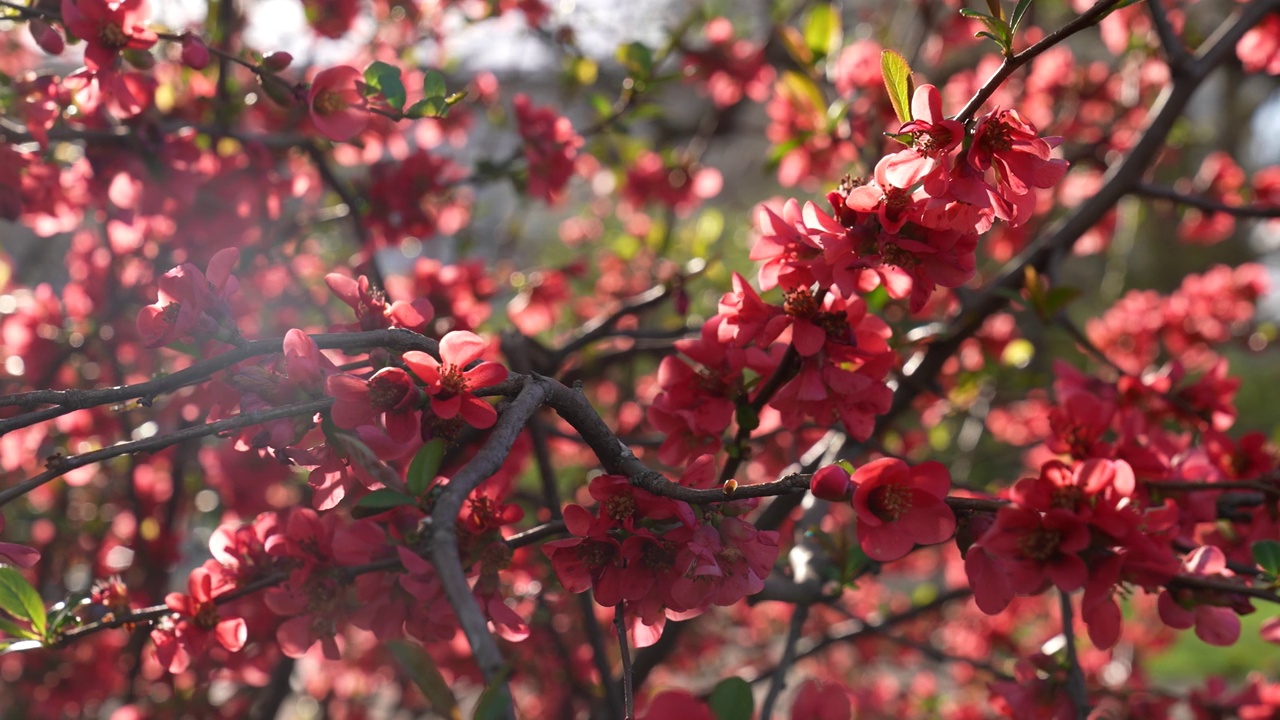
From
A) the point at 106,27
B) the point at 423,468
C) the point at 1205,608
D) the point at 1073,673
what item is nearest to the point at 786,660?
the point at 1073,673

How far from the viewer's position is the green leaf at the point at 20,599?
2.58 feet

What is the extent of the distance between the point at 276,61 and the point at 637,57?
0.70m

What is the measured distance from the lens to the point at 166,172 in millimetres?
1384

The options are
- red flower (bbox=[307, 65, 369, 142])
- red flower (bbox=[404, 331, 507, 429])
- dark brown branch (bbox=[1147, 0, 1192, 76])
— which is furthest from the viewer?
→ dark brown branch (bbox=[1147, 0, 1192, 76])

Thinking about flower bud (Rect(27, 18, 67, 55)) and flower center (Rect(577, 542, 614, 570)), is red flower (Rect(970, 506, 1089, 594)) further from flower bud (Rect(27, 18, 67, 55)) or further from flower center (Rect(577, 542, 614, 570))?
flower bud (Rect(27, 18, 67, 55))

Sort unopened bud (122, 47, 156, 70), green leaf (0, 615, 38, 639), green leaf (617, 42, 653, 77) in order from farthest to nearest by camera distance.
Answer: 1. green leaf (617, 42, 653, 77)
2. unopened bud (122, 47, 156, 70)
3. green leaf (0, 615, 38, 639)

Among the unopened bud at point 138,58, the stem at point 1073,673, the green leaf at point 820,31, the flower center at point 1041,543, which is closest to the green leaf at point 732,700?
the flower center at point 1041,543

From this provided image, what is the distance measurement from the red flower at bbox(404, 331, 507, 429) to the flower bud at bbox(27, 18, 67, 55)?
0.84m

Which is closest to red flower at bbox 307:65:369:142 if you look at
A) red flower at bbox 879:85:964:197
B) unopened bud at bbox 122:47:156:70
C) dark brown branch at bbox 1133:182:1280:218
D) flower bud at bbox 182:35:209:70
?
flower bud at bbox 182:35:209:70

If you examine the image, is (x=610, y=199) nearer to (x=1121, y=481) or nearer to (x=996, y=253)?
(x=996, y=253)

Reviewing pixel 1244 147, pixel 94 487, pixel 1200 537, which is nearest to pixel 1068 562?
pixel 1200 537

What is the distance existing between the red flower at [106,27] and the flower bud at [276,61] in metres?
0.16

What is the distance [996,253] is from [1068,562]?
2.17m

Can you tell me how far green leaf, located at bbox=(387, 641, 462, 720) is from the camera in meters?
0.53
